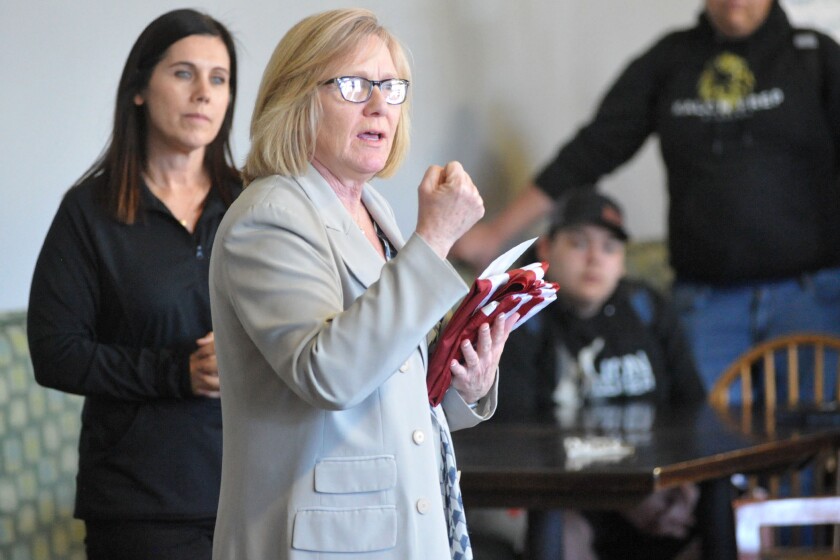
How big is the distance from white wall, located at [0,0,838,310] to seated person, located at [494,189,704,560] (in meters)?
0.54

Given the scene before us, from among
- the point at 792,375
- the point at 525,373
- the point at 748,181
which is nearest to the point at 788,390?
the point at 792,375

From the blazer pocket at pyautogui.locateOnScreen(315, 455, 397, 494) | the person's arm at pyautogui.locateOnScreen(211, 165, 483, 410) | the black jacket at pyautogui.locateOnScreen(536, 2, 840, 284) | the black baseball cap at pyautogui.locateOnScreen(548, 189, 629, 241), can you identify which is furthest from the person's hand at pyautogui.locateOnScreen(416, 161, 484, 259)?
the black jacket at pyautogui.locateOnScreen(536, 2, 840, 284)

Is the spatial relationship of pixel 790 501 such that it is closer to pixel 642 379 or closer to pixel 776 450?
pixel 776 450

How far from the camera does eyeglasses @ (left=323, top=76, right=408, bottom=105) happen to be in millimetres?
1529

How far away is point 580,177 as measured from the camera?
14.3 ft

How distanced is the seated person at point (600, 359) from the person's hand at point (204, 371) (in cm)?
152

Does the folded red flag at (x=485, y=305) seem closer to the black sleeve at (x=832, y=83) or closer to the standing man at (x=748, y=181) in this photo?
the standing man at (x=748, y=181)

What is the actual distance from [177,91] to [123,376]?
1.58ft

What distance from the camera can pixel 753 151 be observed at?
4.11 metres

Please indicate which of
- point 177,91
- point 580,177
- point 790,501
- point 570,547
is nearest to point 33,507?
point 177,91

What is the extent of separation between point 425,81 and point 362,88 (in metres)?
2.60

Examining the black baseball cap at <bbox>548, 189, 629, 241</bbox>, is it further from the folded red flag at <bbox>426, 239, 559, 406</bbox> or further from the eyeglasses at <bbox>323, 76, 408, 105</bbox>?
the eyeglasses at <bbox>323, 76, 408, 105</bbox>

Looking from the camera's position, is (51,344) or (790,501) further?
(790,501)

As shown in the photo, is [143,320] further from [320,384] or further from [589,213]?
[589,213]
